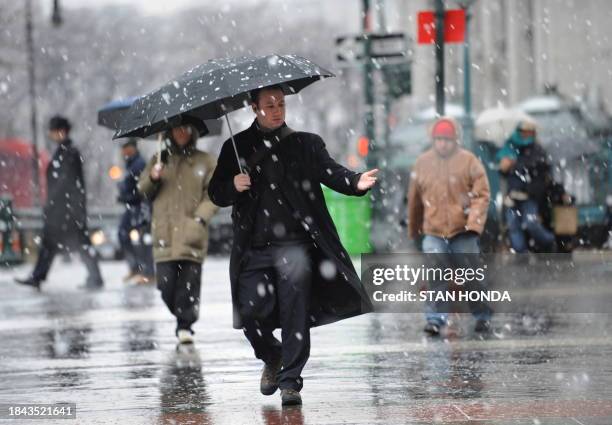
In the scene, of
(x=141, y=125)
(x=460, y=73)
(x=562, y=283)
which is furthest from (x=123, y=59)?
(x=141, y=125)

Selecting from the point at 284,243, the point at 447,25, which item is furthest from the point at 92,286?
the point at 284,243

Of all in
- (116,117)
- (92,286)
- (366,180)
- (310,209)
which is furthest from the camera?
(92,286)

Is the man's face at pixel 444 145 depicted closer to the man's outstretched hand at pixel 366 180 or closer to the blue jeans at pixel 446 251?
the blue jeans at pixel 446 251

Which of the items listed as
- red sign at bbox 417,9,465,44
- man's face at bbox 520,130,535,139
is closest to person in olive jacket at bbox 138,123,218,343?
man's face at bbox 520,130,535,139

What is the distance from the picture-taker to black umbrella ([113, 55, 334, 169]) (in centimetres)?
752

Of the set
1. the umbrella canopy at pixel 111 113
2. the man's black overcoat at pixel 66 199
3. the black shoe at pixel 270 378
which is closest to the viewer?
the black shoe at pixel 270 378

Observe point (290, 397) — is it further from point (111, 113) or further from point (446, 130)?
point (111, 113)

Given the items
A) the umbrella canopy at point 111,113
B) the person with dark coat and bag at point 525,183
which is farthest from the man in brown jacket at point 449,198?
the person with dark coat and bag at point 525,183

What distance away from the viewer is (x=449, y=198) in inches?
446

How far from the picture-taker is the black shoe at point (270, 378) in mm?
8016

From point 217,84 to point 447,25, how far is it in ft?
31.7

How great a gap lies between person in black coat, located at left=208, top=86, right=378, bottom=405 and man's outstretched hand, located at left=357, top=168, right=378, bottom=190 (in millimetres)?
251

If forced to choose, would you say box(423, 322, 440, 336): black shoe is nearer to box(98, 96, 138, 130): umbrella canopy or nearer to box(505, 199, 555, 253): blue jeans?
box(98, 96, 138, 130): umbrella canopy

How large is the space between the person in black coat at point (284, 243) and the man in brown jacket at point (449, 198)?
11.4 ft
